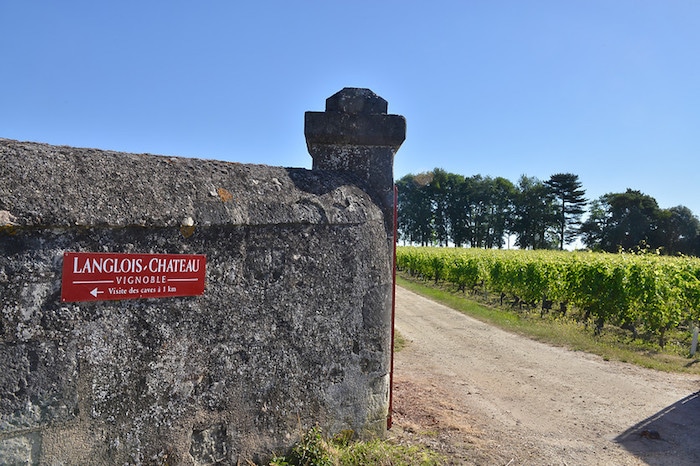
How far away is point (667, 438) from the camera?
476 cm

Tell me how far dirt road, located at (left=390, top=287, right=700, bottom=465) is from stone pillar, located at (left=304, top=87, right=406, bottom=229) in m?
2.28

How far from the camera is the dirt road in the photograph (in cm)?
422

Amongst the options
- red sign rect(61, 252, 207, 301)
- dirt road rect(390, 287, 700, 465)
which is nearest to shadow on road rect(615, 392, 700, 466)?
dirt road rect(390, 287, 700, 465)

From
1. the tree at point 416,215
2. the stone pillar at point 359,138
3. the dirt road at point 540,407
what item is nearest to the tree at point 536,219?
the tree at point 416,215

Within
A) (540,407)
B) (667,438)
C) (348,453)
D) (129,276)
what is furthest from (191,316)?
(667,438)

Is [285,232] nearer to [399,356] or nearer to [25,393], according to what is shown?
[25,393]

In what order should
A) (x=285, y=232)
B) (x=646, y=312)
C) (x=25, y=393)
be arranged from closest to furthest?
(x=25, y=393)
(x=285, y=232)
(x=646, y=312)

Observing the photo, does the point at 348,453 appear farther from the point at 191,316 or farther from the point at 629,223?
the point at 629,223

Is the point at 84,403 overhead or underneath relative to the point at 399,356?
overhead

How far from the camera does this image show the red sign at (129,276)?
2518 millimetres

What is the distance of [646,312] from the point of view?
10.5 metres

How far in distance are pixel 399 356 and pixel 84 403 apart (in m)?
5.94

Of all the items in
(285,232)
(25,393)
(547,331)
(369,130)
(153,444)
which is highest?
(369,130)

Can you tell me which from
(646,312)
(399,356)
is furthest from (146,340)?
(646,312)
